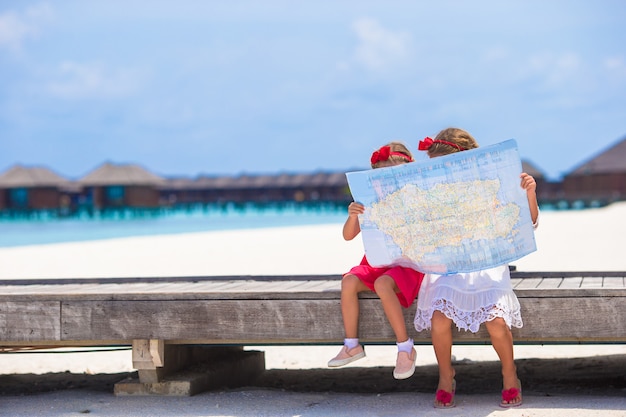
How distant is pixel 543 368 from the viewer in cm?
516

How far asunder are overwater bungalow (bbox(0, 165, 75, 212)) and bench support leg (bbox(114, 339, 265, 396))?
1866 inches

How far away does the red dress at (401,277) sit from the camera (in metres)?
3.70

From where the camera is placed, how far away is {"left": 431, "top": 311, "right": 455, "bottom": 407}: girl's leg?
358 cm

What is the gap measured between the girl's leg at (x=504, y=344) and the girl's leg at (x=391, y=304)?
0.37m

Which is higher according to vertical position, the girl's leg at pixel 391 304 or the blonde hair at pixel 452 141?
the blonde hair at pixel 452 141

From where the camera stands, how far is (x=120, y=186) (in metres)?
51.7

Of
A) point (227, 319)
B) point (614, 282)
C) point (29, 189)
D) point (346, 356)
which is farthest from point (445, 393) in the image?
point (29, 189)

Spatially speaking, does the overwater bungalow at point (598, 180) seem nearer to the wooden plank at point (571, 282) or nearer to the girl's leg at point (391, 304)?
the wooden plank at point (571, 282)

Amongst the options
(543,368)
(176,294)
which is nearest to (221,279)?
(176,294)

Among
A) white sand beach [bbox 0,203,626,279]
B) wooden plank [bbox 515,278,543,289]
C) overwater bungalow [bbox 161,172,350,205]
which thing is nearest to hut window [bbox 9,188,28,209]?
overwater bungalow [bbox 161,172,350,205]

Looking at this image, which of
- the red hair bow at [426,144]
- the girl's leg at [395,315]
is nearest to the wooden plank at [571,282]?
the girl's leg at [395,315]

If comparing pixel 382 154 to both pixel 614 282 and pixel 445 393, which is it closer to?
pixel 445 393

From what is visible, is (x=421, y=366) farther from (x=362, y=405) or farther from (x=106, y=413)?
(x=106, y=413)

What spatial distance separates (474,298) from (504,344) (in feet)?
0.77
